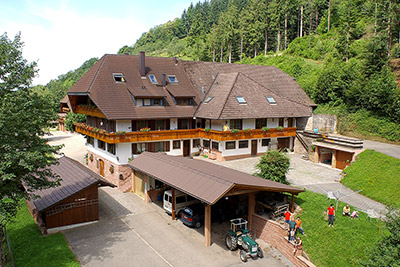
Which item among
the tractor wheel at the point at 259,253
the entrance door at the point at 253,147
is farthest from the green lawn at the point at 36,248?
the entrance door at the point at 253,147

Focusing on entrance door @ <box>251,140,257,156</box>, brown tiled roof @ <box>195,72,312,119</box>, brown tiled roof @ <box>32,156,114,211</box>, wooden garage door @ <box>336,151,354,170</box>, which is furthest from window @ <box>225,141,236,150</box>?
brown tiled roof @ <box>32,156,114,211</box>

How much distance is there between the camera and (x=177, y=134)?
3359cm

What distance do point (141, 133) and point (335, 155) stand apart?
19.9 m

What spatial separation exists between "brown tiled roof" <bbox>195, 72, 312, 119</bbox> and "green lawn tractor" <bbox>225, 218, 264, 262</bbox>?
15593 mm

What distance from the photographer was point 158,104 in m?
33.6

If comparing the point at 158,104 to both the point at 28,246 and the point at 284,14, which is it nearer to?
the point at 28,246

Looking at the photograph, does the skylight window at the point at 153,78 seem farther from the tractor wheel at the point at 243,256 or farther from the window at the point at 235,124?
the tractor wheel at the point at 243,256

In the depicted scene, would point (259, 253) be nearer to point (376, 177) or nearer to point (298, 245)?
point (298, 245)

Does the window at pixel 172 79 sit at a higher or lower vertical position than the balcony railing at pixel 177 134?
higher

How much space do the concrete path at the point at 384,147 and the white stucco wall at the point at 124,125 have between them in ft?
78.3

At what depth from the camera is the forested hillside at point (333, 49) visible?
34.6 metres

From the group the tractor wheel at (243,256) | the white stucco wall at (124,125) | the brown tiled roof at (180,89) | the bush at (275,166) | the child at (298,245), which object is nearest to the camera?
the tractor wheel at (243,256)

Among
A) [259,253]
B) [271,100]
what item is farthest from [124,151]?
[271,100]

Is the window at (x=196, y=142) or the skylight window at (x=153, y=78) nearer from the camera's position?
the skylight window at (x=153, y=78)
